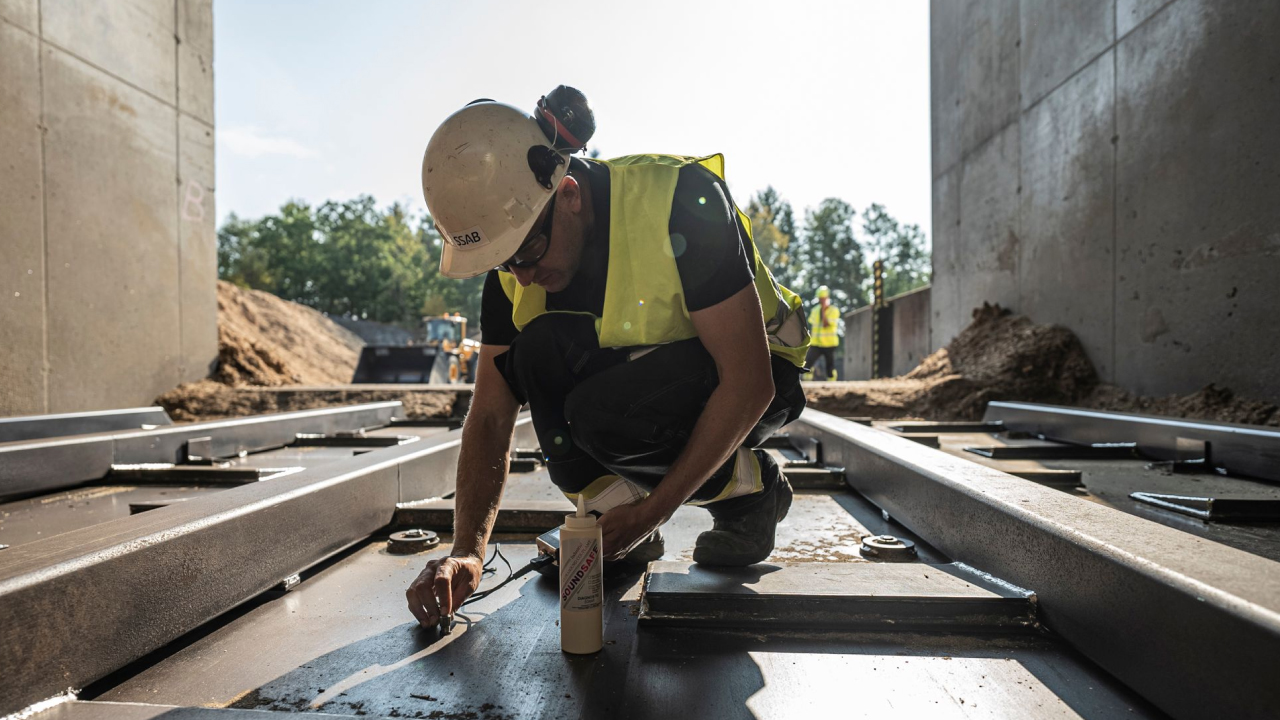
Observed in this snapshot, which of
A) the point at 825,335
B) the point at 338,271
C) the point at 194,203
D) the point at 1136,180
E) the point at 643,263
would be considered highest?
the point at 338,271

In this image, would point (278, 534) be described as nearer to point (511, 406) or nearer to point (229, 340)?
point (511, 406)

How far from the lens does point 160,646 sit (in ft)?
4.45

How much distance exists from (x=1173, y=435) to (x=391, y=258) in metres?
40.2

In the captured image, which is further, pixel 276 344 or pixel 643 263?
pixel 276 344

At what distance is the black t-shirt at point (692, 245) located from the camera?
1.52 metres

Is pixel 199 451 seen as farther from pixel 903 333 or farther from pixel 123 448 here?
pixel 903 333

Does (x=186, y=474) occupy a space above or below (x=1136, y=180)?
below

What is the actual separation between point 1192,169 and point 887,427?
9.45ft

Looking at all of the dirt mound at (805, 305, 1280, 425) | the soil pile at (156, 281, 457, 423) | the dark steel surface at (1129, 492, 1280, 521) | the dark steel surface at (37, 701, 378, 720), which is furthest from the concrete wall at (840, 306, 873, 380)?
the dark steel surface at (37, 701, 378, 720)

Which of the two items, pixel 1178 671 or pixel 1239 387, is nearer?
pixel 1178 671

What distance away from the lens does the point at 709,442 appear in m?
1.49

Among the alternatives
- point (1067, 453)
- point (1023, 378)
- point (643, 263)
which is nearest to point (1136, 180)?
point (1023, 378)

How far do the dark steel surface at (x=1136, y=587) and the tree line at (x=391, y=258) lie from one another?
100ft

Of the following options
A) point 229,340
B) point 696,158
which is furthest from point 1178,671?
point 229,340
